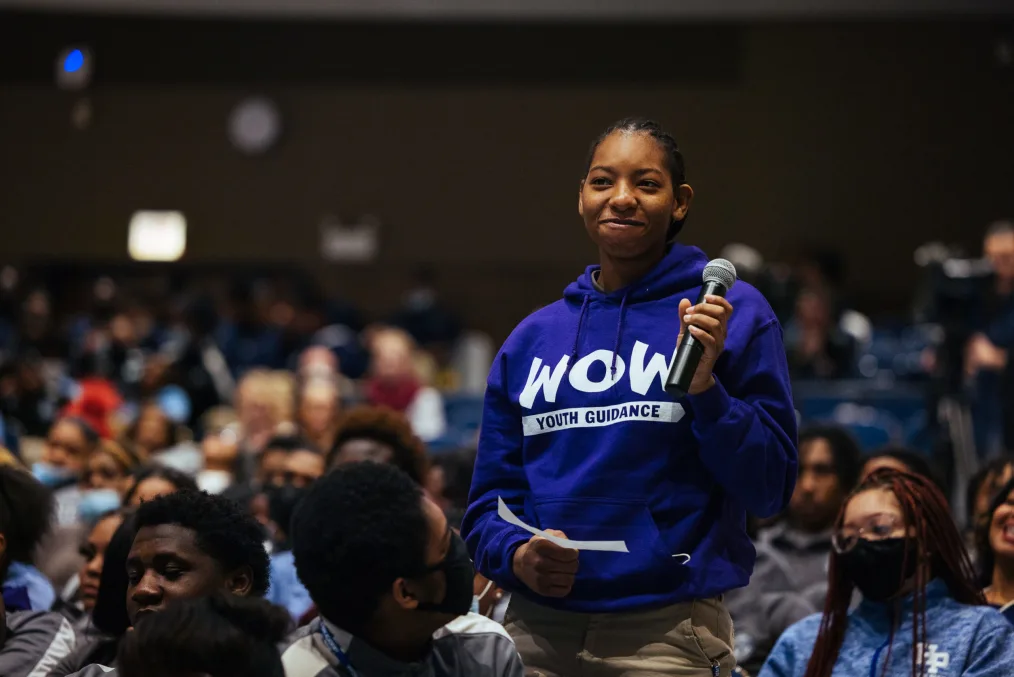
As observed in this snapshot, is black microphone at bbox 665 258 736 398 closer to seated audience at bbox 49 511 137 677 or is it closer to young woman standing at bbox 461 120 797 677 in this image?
young woman standing at bbox 461 120 797 677

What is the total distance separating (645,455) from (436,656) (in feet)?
1.50

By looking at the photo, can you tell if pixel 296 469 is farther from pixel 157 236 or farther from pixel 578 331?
pixel 157 236

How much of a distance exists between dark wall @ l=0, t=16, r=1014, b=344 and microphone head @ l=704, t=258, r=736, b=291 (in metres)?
9.21

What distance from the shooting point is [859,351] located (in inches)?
292

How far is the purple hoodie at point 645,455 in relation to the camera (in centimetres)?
217

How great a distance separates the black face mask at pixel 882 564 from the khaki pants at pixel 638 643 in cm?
79

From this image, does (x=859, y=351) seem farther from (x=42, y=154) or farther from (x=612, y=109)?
(x=42, y=154)

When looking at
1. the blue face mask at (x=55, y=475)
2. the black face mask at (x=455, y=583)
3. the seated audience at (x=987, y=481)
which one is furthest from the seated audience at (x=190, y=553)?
the blue face mask at (x=55, y=475)

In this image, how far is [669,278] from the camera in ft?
7.61

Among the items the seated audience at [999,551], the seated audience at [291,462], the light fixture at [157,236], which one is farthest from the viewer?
the light fixture at [157,236]

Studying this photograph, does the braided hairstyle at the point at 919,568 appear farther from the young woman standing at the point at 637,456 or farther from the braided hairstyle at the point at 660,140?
the braided hairstyle at the point at 660,140

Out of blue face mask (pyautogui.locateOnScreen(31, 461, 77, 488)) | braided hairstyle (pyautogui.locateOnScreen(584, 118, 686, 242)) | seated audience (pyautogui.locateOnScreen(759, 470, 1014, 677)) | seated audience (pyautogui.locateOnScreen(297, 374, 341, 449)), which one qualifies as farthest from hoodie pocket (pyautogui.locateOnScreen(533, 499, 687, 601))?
seated audience (pyautogui.locateOnScreen(297, 374, 341, 449))

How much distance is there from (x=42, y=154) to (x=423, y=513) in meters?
11.1

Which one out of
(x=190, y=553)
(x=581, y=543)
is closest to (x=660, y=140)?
(x=581, y=543)
